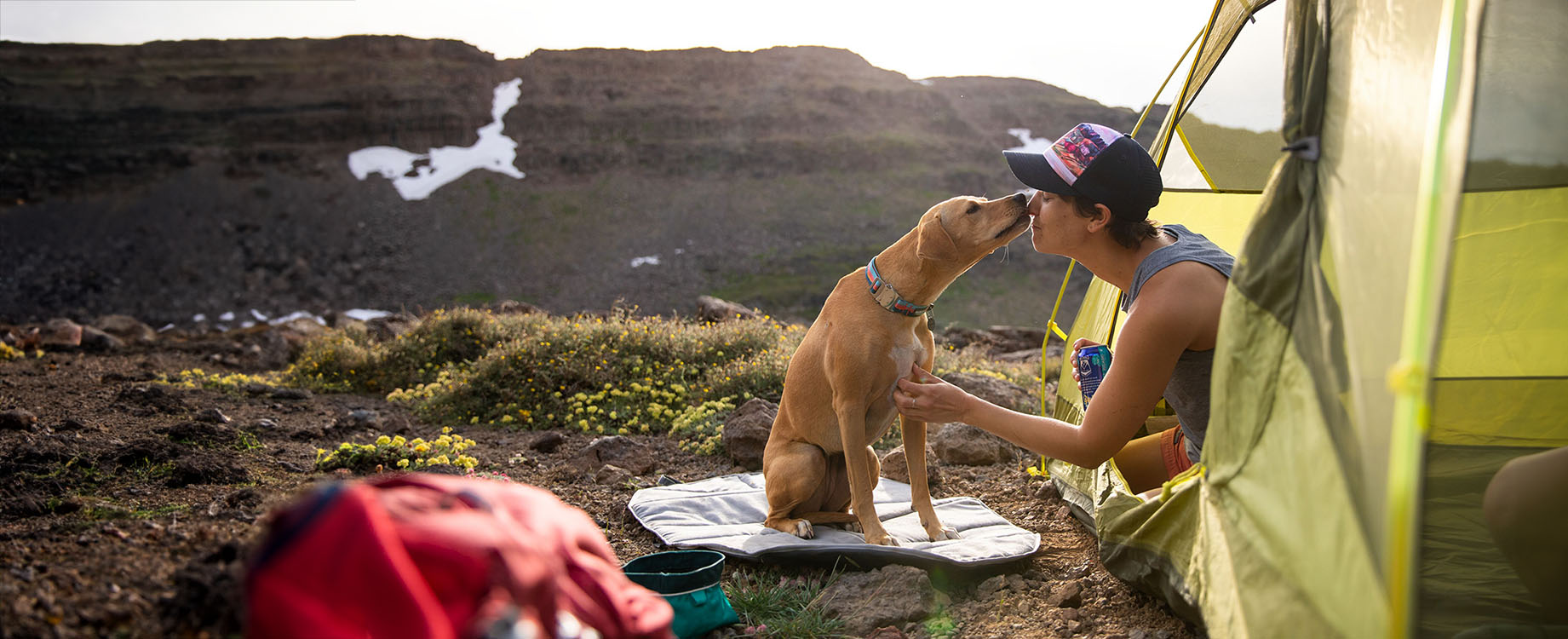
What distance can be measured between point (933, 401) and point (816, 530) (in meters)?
1.12

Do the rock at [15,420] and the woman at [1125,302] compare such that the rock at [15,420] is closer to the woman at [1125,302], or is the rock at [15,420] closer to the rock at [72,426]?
the rock at [72,426]

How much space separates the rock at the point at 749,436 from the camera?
5.76m

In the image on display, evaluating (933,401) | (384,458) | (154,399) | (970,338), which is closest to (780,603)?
(933,401)

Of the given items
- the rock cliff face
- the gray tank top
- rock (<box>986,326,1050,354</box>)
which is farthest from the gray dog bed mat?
the rock cliff face

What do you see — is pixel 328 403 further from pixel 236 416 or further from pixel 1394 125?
pixel 1394 125

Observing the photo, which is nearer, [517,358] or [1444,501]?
[1444,501]

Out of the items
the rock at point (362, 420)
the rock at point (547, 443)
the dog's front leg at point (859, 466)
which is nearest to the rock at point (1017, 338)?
the rock at point (547, 443)

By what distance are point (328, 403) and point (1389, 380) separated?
343 inches

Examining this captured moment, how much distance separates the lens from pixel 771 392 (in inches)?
292

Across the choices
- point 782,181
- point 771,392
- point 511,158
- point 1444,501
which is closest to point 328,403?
point 771,392

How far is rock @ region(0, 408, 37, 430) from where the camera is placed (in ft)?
18.5

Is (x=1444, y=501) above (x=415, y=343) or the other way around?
above

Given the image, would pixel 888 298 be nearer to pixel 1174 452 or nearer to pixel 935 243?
pixel 935 243

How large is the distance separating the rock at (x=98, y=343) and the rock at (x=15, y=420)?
9.03m
